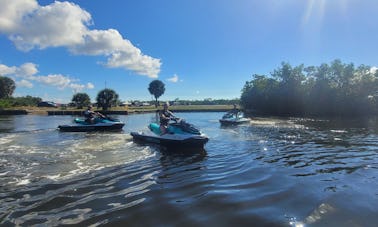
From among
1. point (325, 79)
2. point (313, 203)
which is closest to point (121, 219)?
point (313, 203)

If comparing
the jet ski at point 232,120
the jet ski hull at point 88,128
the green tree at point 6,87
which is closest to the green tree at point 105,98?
the green tree at point 6,87

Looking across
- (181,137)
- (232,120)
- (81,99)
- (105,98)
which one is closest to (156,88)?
(81,99)

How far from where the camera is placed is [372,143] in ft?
55.7

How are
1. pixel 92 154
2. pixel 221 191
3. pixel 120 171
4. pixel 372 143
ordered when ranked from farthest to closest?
1. pixel 372 143
2. pixel 92 154
3. pixel 120 171
4. pixel 221 191

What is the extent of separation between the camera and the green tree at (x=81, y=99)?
3177 inches

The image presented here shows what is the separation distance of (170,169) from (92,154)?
14.9 ft

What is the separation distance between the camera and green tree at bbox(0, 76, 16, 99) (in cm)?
9775

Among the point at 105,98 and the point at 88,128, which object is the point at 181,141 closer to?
the point at 88,128

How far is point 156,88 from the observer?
420 feet

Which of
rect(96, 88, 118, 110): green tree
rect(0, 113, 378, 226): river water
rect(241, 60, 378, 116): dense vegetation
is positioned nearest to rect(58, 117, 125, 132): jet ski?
rect(0, 113, 378, 226): river water

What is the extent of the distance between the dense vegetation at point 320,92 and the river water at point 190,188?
43.6 meters

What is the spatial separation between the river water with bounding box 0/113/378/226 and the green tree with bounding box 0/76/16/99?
9692 cm

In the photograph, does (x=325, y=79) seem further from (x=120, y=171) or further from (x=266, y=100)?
(x=120, y=171)

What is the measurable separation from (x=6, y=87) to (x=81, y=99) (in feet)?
Result: 114
